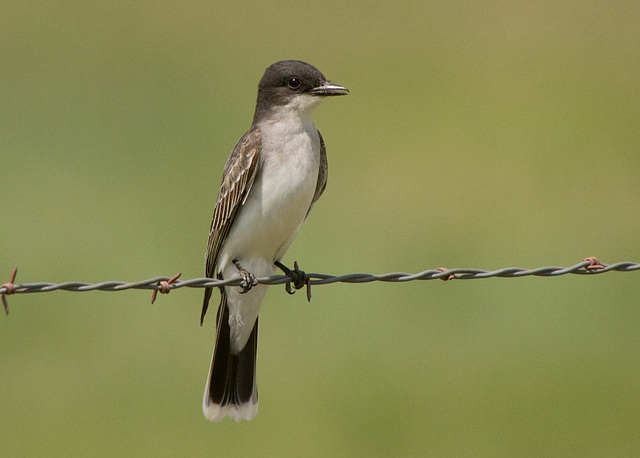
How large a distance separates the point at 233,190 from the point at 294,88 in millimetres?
898

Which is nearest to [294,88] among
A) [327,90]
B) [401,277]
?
[327,90]

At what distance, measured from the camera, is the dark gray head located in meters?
7.19

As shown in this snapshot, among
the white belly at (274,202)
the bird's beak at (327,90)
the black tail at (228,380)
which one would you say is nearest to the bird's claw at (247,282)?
the white belly at (274,202)

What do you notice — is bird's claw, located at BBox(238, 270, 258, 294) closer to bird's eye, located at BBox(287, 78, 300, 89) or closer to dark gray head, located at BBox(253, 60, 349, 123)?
dark gray head, located at BBox(253, 60, 349, 123)

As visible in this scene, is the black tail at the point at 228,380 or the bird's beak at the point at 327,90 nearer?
the bird's beak at the point at 327,90

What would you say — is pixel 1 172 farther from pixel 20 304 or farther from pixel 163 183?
pixel 20 304

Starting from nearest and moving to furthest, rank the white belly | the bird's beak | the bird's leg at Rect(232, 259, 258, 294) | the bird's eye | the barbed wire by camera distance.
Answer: the barbed wire, the bird's leg at Rect(232, 259, 258, 294), the white belly, the bird's beak, the bird's eye

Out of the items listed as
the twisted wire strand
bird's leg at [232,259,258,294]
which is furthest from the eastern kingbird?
the twisted wire strand

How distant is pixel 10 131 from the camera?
48.5 feet

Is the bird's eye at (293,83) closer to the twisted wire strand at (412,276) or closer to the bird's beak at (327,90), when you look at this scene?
the bird's beak at (327,90)

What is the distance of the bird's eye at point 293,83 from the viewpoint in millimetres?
7277

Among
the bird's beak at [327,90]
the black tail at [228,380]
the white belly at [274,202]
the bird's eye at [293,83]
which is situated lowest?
the black tail at [228,380]

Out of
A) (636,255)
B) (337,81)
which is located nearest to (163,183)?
(337,81)

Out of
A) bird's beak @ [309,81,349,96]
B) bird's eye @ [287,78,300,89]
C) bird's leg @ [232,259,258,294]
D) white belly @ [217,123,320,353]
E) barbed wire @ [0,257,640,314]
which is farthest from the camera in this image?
bird's eye @ [287,78,300,89]
